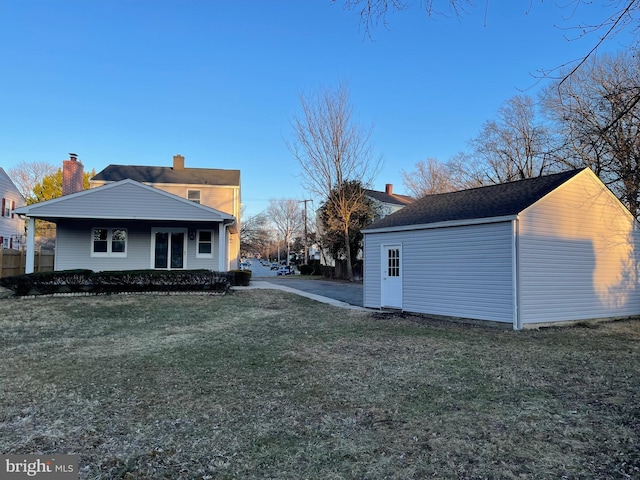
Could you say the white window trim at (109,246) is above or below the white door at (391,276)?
above

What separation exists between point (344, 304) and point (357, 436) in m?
10.5

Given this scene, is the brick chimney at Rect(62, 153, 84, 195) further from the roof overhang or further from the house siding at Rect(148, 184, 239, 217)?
the roof overhang

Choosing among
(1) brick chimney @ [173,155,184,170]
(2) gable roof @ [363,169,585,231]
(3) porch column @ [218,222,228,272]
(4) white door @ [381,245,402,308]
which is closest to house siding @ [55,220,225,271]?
(3) porch column @ [218,222,228,272]

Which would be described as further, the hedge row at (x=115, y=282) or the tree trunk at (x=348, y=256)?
the tree trunk at (x=348, y=256)

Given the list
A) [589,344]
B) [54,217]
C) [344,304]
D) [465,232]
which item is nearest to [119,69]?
[54,217]

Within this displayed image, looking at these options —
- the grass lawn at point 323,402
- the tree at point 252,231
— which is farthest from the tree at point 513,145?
the tree at point 252,231

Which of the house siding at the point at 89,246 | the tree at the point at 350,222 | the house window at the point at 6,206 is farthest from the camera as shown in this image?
the tree at the point at 350,222

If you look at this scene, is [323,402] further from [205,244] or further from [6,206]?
[6,206]

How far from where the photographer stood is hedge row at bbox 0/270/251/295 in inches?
533

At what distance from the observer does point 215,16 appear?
8148mm

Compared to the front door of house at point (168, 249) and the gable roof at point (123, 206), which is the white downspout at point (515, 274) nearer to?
the gable roof at point (123, 206)

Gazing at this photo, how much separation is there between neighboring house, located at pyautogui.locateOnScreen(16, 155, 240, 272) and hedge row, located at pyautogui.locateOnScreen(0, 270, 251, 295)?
179 centimetres

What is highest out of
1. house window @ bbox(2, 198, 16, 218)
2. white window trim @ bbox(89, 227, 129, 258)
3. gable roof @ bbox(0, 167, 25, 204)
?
gable roof @ bbox(0, 167, 25, 204)

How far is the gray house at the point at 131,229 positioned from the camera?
1540 centimetres
